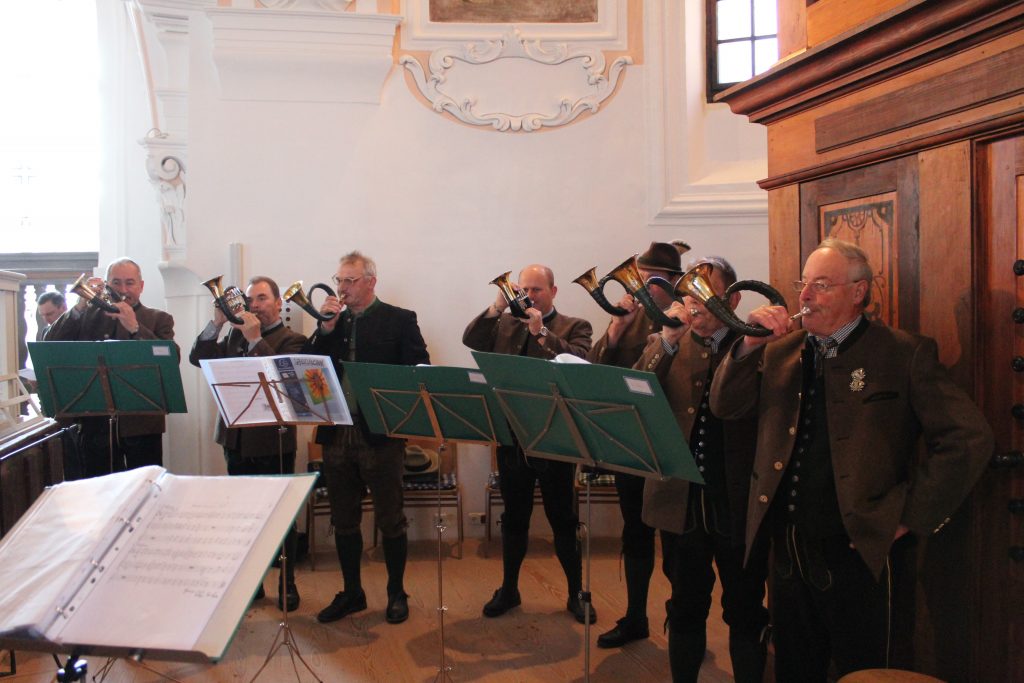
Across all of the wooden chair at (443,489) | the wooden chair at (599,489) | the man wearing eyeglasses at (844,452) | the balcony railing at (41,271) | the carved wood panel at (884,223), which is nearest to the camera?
the man wearing eyeglasses at (844,452)

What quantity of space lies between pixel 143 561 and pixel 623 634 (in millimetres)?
2699

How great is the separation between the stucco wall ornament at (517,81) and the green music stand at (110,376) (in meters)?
2.79

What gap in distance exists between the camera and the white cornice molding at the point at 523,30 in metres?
6.20

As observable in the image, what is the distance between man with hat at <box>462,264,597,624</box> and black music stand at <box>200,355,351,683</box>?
93cm

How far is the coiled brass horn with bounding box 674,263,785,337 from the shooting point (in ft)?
8.90

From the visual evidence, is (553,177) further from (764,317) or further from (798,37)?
(764,317)

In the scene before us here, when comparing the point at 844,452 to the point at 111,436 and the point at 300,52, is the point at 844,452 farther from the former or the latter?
the point at 300,52

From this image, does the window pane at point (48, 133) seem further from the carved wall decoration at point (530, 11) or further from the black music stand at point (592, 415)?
the black music stand at point (592, 415)

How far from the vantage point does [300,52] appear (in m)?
6.03

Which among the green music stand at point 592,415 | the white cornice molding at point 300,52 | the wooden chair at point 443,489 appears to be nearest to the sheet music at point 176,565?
the green music stand at point 592,415

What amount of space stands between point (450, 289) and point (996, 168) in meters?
4.01

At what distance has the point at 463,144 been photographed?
623 centimetres

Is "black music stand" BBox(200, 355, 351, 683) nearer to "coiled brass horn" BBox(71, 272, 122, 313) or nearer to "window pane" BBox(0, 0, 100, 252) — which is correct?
"coiled brass horn" BBox(71, 272, 122, 313)

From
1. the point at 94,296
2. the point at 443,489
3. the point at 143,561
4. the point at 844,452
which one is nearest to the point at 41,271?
the point at 94,296
